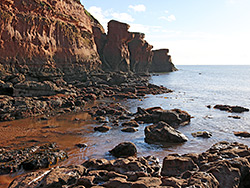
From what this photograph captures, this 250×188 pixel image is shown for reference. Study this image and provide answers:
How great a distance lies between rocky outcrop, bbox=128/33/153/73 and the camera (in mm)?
87125

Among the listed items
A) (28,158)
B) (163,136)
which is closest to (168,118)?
(163,136)

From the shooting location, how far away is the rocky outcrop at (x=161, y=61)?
112688 mm

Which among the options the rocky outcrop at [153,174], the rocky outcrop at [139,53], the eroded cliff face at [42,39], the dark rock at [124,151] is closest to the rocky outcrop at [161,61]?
the rocky outcrop at [139,53]

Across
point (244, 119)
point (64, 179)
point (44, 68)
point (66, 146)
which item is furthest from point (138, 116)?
point (44, 68)

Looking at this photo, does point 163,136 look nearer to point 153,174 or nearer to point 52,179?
point 153,174

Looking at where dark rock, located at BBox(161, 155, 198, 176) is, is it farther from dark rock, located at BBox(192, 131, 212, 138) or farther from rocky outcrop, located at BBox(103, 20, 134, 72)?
rocky outcrop, located at BBox(103, 20, 134, 72)

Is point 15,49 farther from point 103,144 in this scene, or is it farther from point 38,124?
point 103,144

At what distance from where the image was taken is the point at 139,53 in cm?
8919

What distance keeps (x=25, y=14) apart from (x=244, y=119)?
34.2m

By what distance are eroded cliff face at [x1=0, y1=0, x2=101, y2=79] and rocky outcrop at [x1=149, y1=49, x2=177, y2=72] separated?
72044 mm

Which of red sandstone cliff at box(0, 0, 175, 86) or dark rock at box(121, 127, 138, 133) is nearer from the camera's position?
dark rock at box(121, 127, 138, 133)

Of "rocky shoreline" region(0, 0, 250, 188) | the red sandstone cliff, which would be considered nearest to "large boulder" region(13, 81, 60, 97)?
"rocky shoreline" region(0, 0, 250, 188)

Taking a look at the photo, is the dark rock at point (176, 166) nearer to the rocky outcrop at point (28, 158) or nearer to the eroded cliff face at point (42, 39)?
the rocky outcrop at point (28, 158)

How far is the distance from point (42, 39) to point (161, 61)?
91149 millimetres
